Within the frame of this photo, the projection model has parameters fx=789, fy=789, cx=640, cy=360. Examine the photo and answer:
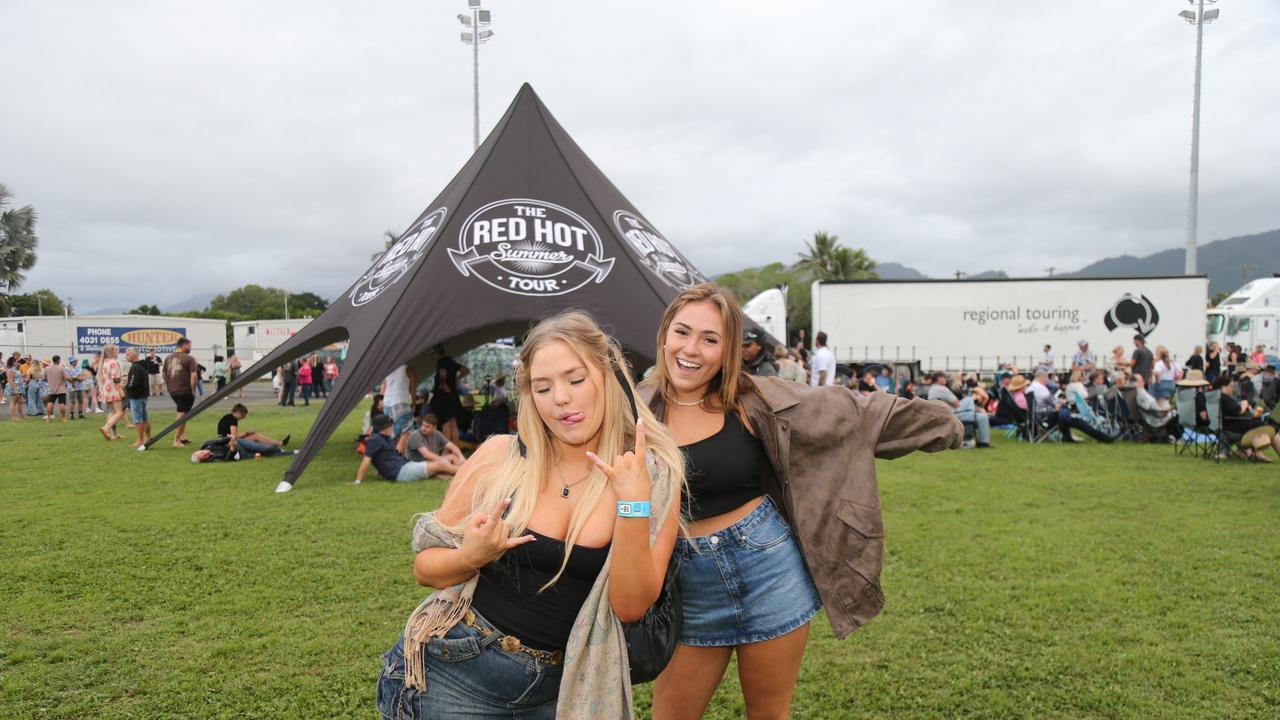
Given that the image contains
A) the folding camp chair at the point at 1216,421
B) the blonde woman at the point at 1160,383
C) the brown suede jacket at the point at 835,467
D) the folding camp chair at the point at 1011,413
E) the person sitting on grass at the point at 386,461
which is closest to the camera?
the brown suede jacket at the point at 835,467

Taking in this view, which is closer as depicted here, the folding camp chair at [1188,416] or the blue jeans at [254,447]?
the folding camp chair at [1188,416]

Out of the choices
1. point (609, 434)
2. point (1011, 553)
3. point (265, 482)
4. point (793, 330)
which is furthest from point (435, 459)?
point (793, 330)

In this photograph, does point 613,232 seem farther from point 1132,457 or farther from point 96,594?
point 1132,457

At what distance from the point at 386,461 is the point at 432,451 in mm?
779

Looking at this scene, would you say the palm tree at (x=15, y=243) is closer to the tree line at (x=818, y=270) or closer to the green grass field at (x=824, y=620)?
the green grass field at (x=824, y=620)

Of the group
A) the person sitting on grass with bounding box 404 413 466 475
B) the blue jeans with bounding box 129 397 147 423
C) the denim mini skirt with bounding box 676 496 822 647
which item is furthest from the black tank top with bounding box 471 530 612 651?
the blue jeans with bounding box 129 397 147 423

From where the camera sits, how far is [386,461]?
29.1 feet

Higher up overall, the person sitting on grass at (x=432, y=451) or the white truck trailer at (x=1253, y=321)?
the white truck trailer at (x=1253, y=321)

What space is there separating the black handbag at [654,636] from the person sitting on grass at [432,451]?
740cm

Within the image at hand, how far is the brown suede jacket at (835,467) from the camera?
2393 mm

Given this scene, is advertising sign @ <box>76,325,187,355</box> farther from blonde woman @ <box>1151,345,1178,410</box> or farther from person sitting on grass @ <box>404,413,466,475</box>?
blonde woman @ <box>1151,345,1178,410</box>

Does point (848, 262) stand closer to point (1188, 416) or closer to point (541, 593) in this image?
point (1188, 416)

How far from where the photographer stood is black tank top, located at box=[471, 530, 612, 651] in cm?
177

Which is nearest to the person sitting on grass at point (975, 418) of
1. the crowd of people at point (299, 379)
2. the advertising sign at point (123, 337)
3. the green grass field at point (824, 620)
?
the green grass field at point (824, 620)
